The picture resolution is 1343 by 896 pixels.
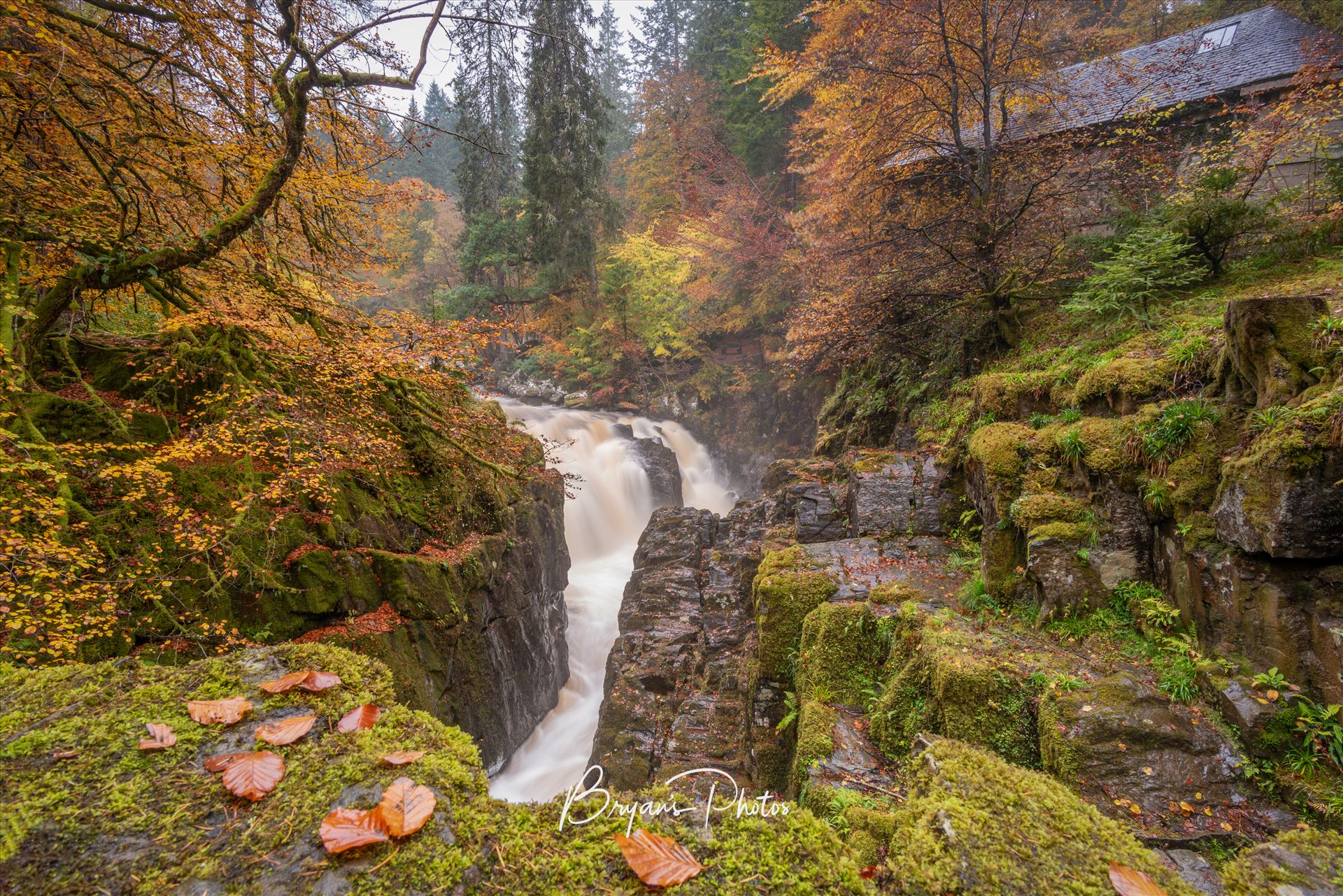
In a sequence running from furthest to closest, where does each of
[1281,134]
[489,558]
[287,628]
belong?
[489,558] < [1281,134] < [287,628]

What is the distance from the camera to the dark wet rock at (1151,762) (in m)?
2.82

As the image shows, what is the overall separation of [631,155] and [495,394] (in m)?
15.3

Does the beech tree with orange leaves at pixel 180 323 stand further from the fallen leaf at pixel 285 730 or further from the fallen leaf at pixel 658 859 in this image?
the fallen leaf at pixel 658 859

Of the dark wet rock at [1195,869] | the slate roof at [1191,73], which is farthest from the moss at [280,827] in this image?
the slate roof at [1191,73]

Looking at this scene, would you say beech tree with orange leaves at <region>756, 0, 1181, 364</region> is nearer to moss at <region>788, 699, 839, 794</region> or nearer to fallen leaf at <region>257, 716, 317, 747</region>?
moss at <region>788, 699, 839, 794</region>

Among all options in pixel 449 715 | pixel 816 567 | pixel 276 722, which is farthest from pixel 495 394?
pixel 276 722

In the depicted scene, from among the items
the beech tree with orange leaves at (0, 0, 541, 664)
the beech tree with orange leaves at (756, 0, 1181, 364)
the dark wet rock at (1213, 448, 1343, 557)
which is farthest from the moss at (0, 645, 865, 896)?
the beech tree with orange leaves at (756, 0, 1181, 364)

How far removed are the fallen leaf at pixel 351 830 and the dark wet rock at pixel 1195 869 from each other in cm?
339

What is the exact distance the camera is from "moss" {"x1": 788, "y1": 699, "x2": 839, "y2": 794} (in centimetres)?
404

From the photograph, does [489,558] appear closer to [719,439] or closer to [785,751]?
[785,751]

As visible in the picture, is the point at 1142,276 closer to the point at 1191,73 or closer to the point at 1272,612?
the point at 1272,612

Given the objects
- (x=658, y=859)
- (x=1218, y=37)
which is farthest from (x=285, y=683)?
(x=1218, y=37)

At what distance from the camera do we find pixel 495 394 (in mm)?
22344

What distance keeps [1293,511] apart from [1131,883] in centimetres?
307
